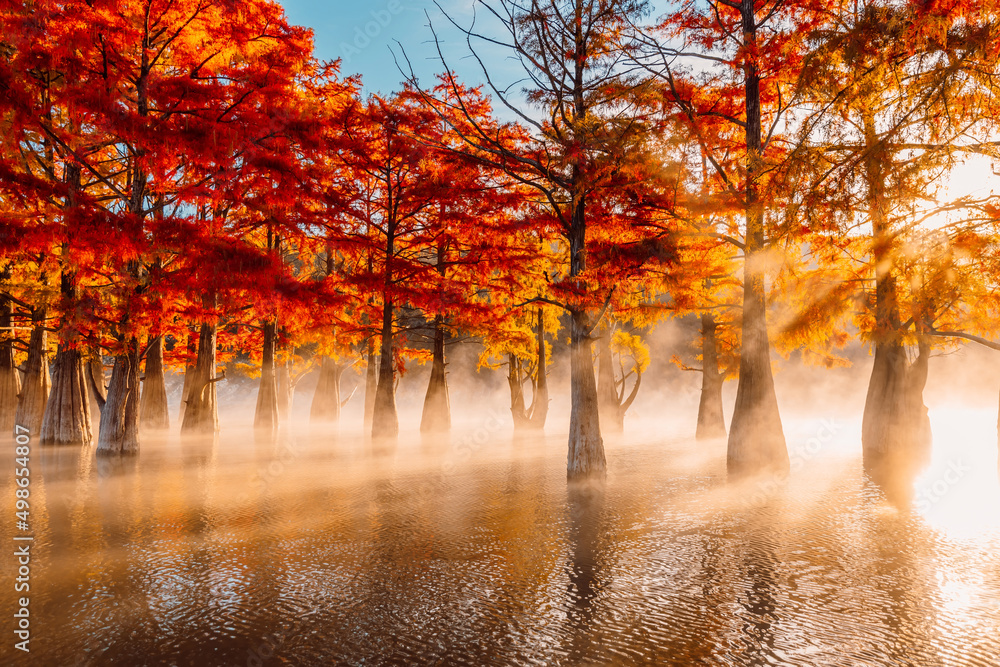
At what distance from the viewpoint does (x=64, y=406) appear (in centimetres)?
1744

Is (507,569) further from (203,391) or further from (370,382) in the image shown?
(370,382)

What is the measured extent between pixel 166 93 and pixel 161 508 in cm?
978

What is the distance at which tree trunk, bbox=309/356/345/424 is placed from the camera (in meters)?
32.2

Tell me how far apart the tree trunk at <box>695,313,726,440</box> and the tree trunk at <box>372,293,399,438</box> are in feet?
37.9

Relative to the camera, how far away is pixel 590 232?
47.1 ft

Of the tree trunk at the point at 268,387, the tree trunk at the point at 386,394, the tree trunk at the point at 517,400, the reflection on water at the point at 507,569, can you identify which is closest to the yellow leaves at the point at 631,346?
the tree trunk at the point at 517,400

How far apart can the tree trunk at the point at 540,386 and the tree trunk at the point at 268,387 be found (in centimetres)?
1083

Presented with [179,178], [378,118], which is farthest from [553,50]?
[179,178]

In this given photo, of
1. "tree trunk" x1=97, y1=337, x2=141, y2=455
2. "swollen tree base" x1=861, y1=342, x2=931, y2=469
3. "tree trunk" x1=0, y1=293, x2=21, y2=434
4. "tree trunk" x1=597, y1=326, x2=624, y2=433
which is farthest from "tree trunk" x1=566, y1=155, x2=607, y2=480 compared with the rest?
"tree trunk" x1=0, y1=293, x2=21, y2=434

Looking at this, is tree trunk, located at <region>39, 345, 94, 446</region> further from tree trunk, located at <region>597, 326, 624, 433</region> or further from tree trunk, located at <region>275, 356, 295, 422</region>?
tree trunk, located at <region>597, 326, 624, 433</region>

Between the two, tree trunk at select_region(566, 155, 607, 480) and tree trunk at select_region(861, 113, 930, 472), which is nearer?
tree trunk at select_region(566, 155, 607, 480)

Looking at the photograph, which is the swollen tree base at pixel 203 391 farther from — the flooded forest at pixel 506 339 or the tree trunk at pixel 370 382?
the tree trunk at pixel 370 382

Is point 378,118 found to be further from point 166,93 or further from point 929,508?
point 929,508

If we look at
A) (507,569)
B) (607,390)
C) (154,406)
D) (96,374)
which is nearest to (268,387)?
(154,406)
